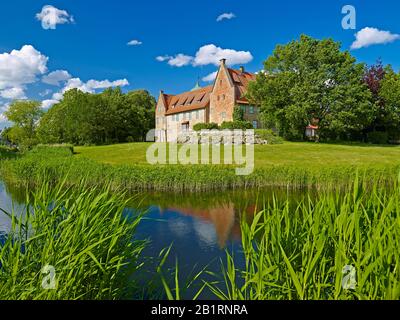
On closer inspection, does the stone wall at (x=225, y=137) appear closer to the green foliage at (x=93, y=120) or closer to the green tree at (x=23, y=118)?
the green foliage at (x=93, y=120)

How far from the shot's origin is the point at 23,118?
5797cm

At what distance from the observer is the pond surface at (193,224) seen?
778 cm

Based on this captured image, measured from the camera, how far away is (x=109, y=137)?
53406 millimetres

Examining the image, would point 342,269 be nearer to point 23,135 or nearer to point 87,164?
point 87,164

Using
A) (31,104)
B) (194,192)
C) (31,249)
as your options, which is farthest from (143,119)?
(31,249)

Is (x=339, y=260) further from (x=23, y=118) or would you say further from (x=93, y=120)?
(x=23, y=118)

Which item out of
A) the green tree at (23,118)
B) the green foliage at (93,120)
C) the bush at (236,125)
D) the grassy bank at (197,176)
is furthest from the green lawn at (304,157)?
the green tree at (23,118)

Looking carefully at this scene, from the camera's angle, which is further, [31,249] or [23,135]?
[23,135]

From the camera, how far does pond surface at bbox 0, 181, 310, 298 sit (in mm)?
7777

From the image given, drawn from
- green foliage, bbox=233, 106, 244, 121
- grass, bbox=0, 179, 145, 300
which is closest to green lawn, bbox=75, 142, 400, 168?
green foliage, bbox=233, 106, 244, 121

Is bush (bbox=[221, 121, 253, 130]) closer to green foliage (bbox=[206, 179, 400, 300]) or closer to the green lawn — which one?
the green lawn

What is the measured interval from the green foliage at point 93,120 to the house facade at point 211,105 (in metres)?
5.24
